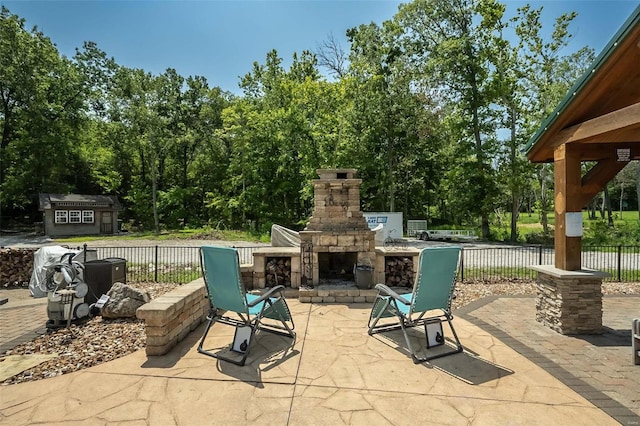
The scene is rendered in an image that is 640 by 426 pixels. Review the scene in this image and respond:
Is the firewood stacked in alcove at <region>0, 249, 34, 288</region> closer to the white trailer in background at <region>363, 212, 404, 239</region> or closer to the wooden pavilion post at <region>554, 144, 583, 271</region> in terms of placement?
the wooden pavilion post at <region>554, 144, 583, 271</region>

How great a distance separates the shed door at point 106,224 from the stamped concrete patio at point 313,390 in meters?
25.5

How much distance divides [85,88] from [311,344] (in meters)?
32.4

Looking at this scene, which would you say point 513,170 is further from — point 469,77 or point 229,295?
point 229,295

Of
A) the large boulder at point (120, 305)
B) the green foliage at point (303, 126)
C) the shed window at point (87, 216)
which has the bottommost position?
the large boulder at point (120, 305)

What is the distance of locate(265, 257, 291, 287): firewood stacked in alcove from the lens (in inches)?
251

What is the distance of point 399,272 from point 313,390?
13.9ft

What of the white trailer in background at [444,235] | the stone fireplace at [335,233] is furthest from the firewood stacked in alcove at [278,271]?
the white trailer in background at [444,235]

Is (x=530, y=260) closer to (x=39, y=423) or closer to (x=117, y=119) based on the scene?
(x=39, y=423)

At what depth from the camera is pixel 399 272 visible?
668cm

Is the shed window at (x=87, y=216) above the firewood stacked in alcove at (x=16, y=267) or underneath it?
above

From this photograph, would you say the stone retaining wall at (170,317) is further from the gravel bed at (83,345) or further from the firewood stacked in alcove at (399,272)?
the firewood stacked in alcove at (399,272)

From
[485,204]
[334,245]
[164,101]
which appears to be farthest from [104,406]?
[164,101]

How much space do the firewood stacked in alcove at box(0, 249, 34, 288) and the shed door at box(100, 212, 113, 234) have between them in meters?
18.4

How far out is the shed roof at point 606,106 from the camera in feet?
11.2
